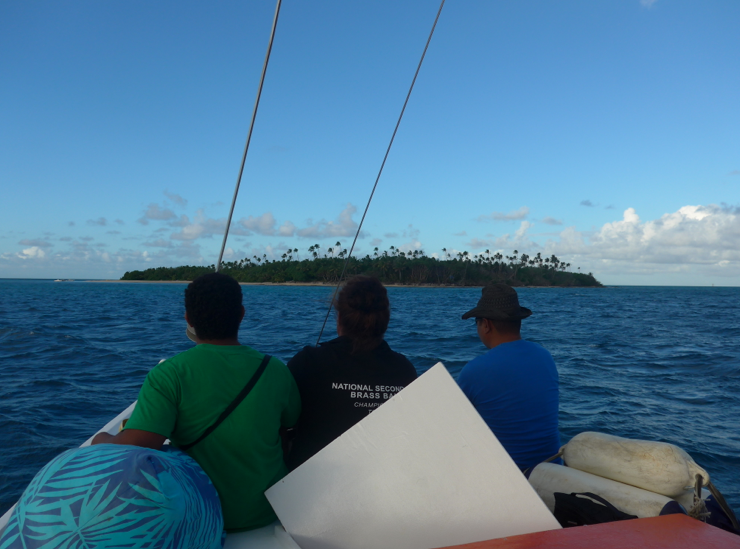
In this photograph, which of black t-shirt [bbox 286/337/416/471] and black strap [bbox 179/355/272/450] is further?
black t-shirt [bbox 286/337/416/471]

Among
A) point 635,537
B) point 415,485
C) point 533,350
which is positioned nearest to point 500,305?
point 533,350

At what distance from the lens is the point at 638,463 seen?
6.72 feet

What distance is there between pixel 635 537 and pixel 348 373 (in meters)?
1.29

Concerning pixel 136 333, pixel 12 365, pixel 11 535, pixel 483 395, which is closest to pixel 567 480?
pixel 483 395

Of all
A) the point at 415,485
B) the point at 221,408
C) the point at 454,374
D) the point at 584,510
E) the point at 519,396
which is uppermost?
the point at 221,408

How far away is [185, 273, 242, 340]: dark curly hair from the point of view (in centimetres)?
196

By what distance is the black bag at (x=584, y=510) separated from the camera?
5.97 feet

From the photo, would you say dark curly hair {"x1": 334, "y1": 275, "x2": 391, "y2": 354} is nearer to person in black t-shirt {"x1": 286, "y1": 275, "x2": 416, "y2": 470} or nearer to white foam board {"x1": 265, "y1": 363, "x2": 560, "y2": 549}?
person in black t-shirt {"x1": 286, "y1": 275, "x2": 416, "y2": 470}

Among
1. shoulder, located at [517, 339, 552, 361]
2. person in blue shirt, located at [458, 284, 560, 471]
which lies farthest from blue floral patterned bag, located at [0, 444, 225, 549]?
shoulder, located at [517, 339, 552, 361]

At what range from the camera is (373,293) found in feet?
7.73

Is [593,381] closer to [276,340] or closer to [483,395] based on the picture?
[483,395]

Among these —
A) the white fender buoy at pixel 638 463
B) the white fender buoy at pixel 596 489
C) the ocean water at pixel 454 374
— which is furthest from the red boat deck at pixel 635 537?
the ocean water at pixel 454 374

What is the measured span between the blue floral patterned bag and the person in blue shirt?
168cm

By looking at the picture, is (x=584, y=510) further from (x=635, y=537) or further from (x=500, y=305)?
(x=500, y=305)
